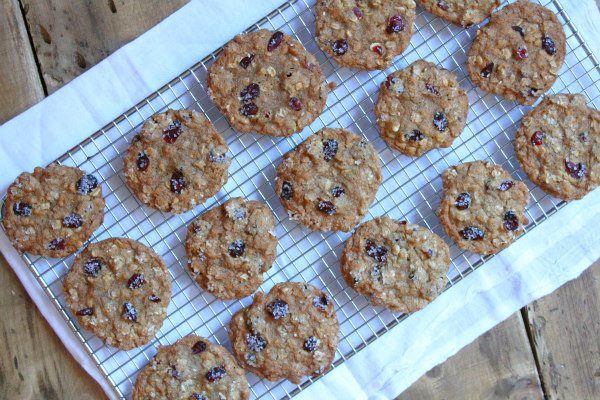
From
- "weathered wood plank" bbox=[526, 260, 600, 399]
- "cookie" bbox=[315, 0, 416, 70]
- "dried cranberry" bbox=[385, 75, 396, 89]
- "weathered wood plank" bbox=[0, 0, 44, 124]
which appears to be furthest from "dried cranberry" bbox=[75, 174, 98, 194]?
"weathered wood plank" bbox=[526, 260, 600, 399]

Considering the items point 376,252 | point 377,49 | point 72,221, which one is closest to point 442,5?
point 377,49

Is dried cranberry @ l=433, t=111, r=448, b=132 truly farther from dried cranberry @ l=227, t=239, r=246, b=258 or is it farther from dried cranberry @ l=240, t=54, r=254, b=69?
dried cranberry @ l=227, t=239, r=246, b=258

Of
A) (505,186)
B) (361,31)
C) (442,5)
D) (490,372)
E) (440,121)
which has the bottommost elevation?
(490,372)

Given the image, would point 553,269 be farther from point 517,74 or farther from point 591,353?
point 517,74

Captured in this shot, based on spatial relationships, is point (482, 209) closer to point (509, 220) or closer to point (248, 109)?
point (509, 220)

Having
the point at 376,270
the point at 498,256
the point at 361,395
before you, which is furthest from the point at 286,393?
the point at 498,256

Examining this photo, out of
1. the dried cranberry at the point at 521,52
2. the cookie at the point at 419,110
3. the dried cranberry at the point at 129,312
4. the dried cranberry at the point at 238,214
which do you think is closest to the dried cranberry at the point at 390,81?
the cookie at the point at 419,110
